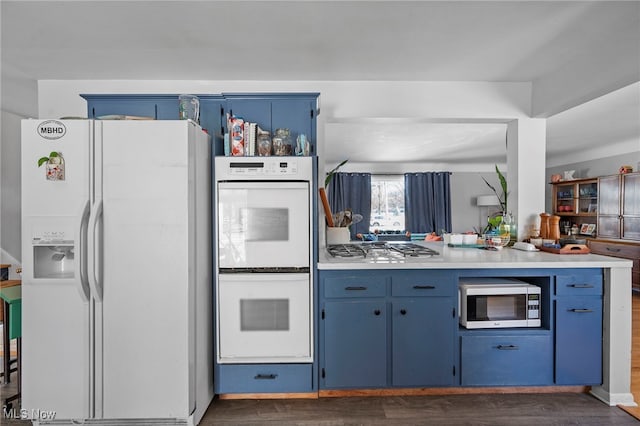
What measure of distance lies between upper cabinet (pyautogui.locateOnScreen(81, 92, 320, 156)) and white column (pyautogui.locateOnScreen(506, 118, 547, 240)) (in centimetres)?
198

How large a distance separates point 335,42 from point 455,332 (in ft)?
6.98

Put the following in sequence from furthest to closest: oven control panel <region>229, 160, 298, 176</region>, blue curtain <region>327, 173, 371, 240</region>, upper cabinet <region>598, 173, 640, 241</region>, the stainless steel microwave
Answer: blue curtain <region>327, 173, 371, 240</region> → upper cabinet <region>598, 173, 640, 241</region> → the stainless steel microwave → oven control panel <region>229, 160, 298, 176</region>

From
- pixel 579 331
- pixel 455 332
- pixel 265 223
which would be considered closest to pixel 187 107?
pixel 265 223

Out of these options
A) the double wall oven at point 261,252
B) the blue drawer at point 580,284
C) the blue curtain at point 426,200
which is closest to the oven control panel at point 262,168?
the double wall oven at point 261,252

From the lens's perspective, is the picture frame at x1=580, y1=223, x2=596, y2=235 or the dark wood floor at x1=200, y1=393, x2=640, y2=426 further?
the picture frame at x1=580, y1=223, x2=596, y2=235

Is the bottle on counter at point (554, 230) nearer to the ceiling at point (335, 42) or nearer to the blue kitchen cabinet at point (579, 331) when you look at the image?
the blue kitchen cabinet at point (579, 331)

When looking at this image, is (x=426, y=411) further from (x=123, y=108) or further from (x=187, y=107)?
(x=123, y=108)

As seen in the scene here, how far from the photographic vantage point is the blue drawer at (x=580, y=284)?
87.2 inches

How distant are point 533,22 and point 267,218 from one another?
205 centimetres

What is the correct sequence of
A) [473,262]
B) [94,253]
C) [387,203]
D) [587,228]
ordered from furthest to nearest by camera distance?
[387,203] < [587,228] < [473,262] < [94,253]

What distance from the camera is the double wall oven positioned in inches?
83.5

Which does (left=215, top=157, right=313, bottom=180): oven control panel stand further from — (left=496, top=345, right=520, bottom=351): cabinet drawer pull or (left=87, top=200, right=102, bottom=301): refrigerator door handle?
(left=496, top=345, right=520, bottom=351): cabinet drawer pull

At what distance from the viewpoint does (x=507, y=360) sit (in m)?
2.21

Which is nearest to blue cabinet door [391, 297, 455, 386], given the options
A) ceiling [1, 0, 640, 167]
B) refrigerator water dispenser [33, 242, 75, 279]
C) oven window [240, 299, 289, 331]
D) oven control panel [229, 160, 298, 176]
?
oven window [240, 299, 289, 331]
